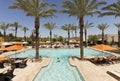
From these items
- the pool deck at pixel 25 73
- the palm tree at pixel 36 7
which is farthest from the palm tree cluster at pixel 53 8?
the pool deck at pixel 25 73

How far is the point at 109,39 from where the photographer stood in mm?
76750

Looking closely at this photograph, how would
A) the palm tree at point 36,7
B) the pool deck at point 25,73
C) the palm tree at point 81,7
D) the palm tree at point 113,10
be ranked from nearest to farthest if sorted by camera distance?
the pool deck at point 25,73 < the palm tree at point 36,7 < the palm tree at point 81,7 < the palm tree at point 113,10

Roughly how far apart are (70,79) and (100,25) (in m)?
55.5

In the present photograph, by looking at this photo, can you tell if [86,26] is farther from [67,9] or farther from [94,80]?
[94,80]

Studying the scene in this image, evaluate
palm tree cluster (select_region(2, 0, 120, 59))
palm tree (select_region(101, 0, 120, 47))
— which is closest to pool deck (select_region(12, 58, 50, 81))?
Result: palm tree cluster (select_region(2, 0, 120, 59))

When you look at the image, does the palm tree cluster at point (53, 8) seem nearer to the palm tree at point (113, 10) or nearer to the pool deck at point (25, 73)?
the palm tree at point (113, 10)

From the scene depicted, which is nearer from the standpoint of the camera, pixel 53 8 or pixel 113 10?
pixel 53 8

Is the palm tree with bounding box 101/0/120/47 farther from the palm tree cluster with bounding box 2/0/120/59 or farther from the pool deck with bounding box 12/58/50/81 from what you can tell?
the pool deck with bounding box 12/58/50/81

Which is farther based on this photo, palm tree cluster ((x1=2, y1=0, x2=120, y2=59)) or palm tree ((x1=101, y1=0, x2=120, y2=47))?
palm tree ((x1=101, y1=0, x2=120, y2=47))

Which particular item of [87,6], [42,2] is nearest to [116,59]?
[87,6]

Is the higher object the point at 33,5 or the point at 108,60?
the point at 33,5

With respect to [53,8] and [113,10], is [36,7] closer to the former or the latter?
[53,8]

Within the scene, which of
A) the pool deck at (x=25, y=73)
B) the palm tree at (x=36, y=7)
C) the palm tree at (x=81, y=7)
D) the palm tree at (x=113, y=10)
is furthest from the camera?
the palm tree at (x=113, y=10)

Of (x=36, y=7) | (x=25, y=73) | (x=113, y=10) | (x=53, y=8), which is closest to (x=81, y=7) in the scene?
(x=53, y=8)
